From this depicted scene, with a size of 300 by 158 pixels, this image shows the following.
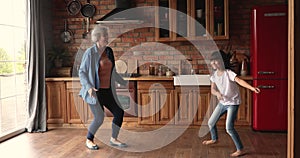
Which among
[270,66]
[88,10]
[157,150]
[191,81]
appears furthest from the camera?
[88,10]

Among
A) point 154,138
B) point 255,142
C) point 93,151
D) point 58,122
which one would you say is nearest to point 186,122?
point 154,138

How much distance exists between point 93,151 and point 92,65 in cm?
98

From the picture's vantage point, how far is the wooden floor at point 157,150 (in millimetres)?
3701

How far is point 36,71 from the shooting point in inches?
193

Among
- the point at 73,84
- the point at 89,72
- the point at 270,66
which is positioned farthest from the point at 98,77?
the point at 270,66

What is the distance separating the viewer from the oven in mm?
4953

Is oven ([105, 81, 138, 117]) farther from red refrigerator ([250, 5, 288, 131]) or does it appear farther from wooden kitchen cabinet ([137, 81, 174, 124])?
red refrigerator ([250, 5, 288, 131])

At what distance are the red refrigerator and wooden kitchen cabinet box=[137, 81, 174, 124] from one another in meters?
1.17

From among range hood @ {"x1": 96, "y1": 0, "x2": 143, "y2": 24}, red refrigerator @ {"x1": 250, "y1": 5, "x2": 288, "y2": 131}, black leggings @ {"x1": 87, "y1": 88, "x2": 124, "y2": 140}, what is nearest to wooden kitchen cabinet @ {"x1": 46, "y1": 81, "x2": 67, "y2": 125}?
range hood @ {"x1": 96, "y1": 0, "x2": 143, "y2": 24}

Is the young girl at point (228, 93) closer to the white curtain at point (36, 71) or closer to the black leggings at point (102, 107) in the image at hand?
the black leggings at point (102, 107)

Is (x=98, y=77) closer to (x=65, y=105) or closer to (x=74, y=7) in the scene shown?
(x=65, y=105)

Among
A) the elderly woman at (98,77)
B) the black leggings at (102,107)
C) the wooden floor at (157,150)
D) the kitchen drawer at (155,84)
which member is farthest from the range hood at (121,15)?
the wooden floor at (157,150)

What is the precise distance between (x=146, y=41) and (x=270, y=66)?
1.96m

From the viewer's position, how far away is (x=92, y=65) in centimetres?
378
